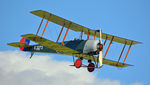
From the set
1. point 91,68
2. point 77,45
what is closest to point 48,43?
point 77,45

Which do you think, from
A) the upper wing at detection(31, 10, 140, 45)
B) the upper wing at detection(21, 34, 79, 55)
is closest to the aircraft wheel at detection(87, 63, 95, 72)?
the upper wing at detection(21, 34, 79, 55)

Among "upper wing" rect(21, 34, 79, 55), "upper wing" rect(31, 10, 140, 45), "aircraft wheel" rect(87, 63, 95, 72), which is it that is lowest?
"aircraft wheel" rect(87, 63, 95, 72)

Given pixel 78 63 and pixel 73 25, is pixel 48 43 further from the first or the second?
pixel 73 25

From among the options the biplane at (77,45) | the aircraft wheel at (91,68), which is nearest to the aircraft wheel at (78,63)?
the biplane at (77,45)

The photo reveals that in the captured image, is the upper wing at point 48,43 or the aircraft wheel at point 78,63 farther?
the aircraft wheel at point 78,63

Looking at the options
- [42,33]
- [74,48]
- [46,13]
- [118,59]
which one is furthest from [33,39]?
[118,59]

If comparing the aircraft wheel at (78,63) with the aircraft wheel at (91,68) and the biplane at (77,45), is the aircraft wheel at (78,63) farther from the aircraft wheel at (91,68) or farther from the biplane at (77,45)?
the aircraft wheel at (91,68)

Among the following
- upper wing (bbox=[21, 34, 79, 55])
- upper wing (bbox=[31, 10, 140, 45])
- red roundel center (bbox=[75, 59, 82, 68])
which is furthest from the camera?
red roundel center (bbox=[75, 59, 82, 68])

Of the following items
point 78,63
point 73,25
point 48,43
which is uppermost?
point 73,25

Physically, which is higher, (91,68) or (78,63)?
(78,63)

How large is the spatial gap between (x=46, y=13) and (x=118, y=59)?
24.8ft

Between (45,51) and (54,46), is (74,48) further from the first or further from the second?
(45,51)

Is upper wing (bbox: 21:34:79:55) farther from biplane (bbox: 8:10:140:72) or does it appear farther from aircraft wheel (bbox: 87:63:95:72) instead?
aircraft wheel (bbox: 87:63:95:72)

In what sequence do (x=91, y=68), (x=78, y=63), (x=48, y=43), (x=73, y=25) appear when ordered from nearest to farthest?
(x=48, y=43)
(x=78, y=63)
(x=73, y=25)
(x=91, y=68)
